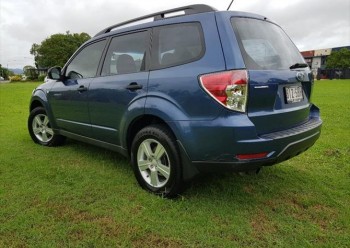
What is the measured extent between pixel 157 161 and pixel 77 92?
1.68m

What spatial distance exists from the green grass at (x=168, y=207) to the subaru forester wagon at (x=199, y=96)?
358 millimetres

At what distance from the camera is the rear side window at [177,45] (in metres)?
3.13


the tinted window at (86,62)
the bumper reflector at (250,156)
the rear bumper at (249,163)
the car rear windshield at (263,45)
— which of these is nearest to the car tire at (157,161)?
the rear bumper at (249,163)

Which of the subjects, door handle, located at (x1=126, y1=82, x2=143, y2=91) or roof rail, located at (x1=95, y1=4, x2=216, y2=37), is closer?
roof rail, located at (x1=95, y1=4, x2=216, y2=37)

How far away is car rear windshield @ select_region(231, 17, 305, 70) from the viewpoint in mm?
A: 2992

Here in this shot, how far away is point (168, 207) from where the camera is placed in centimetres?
322

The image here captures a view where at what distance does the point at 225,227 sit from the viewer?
2867 millimetres

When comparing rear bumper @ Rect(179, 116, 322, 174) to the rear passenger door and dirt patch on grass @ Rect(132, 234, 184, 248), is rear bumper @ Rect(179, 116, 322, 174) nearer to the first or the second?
dirt patch on grass @ Rect(132, 234, 184, 248)

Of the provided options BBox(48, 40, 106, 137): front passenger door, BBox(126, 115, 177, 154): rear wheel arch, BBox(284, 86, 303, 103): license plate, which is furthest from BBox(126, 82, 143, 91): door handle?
BBox(284, 86, 303, 103): license plate

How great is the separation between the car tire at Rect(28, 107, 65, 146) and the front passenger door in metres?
0.46

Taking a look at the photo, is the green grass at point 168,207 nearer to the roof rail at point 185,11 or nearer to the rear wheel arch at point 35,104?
the rear wheel arch at point 35,104

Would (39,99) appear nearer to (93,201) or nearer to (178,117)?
(93,201)

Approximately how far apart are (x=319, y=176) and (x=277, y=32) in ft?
5.89

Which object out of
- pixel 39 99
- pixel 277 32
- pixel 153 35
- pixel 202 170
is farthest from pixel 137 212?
pixel 39 99
